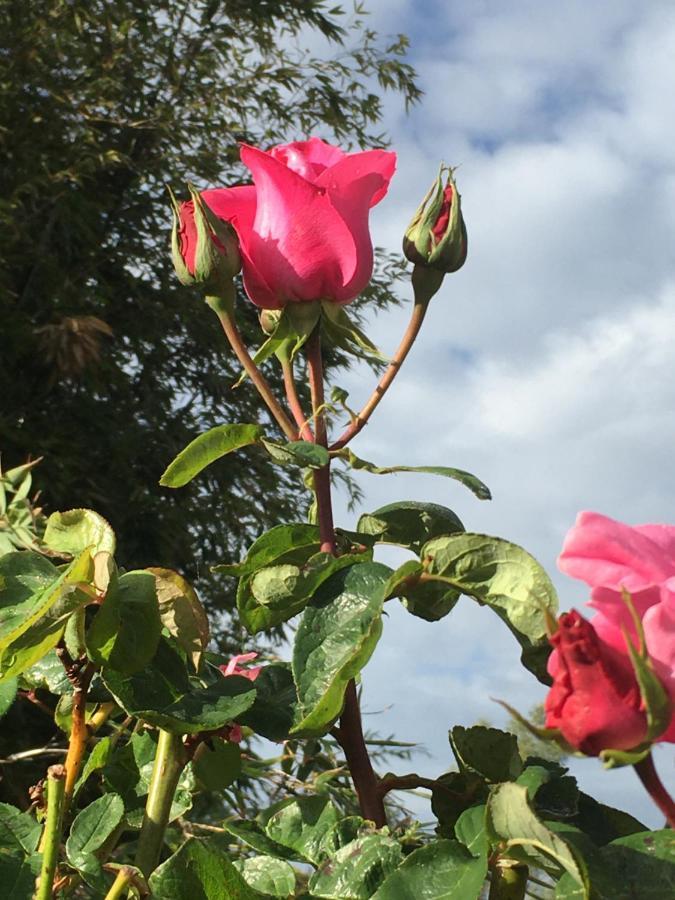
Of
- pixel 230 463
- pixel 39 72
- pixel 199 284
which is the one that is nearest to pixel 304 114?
pixel 39 72

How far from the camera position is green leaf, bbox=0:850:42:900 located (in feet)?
1.12

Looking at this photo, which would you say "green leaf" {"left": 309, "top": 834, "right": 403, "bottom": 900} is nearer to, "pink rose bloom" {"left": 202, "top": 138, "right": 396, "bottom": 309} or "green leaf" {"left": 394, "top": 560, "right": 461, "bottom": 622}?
"green leaf" {"left": 394, "top": 560, "right": 461, "bottom": 622}

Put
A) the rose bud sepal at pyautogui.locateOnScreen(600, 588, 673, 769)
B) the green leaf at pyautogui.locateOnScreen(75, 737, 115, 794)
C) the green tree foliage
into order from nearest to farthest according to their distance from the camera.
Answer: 1. the rose bud sepal at pyautogui.locateOnScreen(600, 588, 673, 769)
2. the green leaf at pyautogui.locateOnScreen(75, 737, 115, 794)
3. the green tree foliage

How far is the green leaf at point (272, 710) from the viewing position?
0.37 m

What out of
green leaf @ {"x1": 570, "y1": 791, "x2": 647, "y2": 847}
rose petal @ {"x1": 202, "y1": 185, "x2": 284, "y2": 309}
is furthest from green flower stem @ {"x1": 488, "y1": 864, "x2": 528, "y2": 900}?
rose petal @ {"x1": 202, "y1": 185, "x2": 284, "y2": 309}

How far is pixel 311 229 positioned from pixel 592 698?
0.85ft

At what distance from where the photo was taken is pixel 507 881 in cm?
34

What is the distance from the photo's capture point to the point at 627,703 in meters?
0.22

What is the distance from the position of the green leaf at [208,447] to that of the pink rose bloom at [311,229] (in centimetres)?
7

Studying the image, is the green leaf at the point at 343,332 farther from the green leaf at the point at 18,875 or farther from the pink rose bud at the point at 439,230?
the green leaf at the point at 18,875

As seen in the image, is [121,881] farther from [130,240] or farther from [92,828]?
[130,240]

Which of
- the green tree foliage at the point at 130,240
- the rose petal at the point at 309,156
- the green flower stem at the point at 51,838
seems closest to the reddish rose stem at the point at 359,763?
the green flower stem at the point at 51,838

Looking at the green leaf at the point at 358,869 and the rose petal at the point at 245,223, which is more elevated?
the rose petal at the point at 245,223

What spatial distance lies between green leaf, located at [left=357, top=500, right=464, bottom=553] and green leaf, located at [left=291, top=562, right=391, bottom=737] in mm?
57
